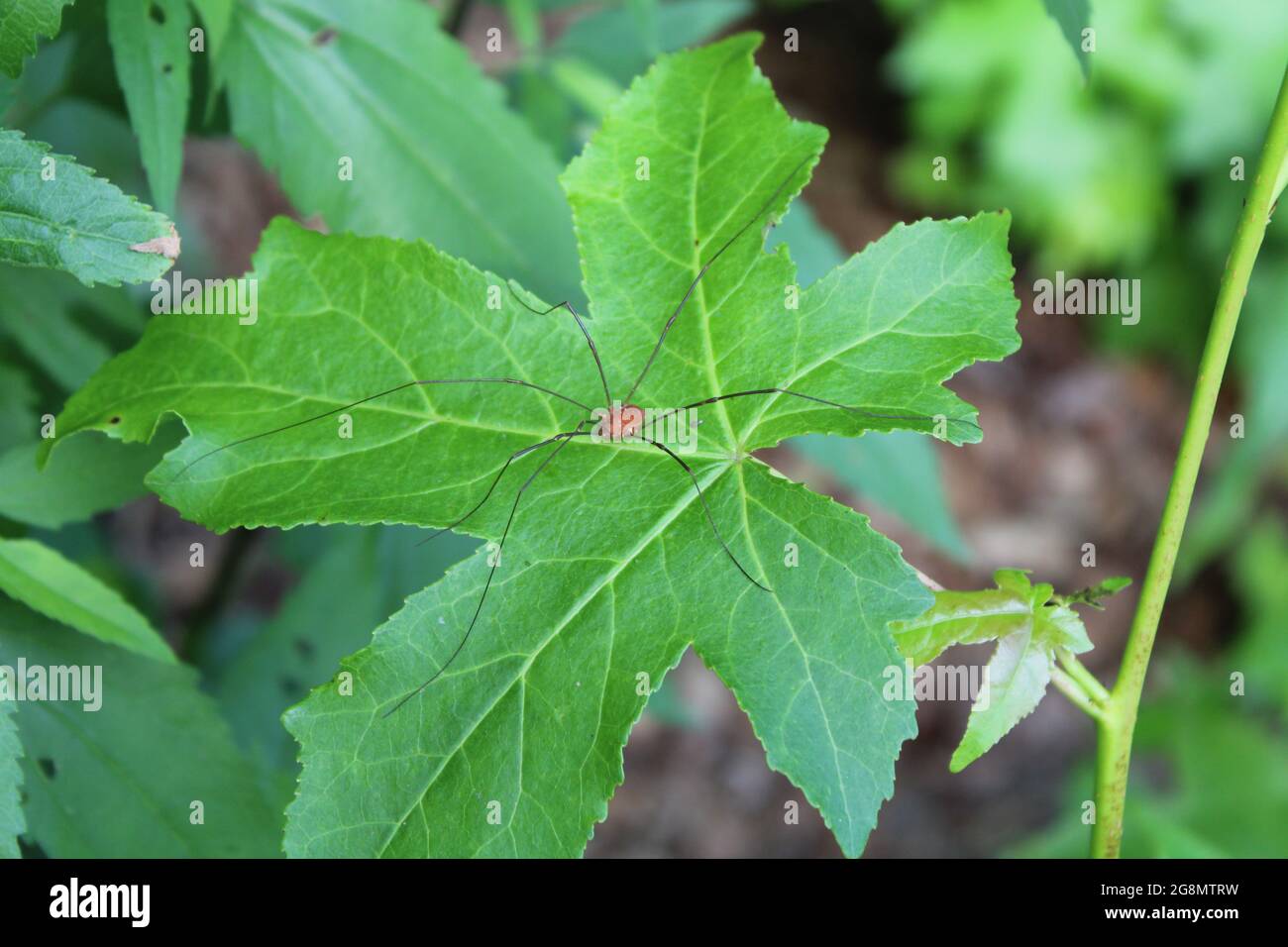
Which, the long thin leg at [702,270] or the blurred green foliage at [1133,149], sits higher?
the blurred green foliage at [1133,149]

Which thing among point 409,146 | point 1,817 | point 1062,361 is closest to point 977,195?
point 1062,361

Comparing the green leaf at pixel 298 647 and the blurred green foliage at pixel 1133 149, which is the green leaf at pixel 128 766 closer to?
the green leaf at pixel 298 647

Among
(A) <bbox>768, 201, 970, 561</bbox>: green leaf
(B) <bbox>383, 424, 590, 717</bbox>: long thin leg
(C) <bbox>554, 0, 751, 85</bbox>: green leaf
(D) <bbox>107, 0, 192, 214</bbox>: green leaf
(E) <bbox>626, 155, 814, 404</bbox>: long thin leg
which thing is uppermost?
(C) <bbox>554, 0, 751, 85</bbox>: green leaf

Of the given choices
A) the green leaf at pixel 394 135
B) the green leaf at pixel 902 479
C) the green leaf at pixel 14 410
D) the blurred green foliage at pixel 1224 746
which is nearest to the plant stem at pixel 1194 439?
the green leaf at pixel 394 135

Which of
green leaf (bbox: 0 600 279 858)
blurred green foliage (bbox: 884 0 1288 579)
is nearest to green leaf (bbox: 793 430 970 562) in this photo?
green leaf (bbox: 0 600 279 858)

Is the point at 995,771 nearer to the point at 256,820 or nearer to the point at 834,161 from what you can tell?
the point at 834,161

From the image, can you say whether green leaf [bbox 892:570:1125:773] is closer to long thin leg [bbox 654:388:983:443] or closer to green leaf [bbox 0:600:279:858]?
long thin leg [bbox 654:388:983:443]
